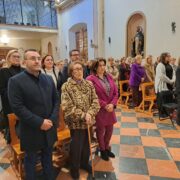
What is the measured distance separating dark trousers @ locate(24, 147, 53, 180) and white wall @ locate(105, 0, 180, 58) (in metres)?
4.98

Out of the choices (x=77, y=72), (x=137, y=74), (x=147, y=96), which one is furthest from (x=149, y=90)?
(x=77, y=72)

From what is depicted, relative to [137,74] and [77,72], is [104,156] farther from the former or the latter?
[137,74]

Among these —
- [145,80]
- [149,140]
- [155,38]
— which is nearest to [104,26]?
[155,38]

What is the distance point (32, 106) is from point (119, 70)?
4246 mm

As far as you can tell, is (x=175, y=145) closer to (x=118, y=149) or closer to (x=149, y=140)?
(x=149, y=140)

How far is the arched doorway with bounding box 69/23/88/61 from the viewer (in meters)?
10.2

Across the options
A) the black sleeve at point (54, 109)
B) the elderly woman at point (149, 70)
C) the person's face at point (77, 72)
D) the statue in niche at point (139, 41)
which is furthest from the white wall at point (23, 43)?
the black sleeve at point (54, 109)

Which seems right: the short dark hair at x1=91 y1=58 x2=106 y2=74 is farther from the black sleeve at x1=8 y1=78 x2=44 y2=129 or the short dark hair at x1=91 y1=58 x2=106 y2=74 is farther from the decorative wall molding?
the decorative wall molding

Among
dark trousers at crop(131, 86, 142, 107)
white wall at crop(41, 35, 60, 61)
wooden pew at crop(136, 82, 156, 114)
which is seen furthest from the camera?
white wall at crop(41, 35, 60, 61)

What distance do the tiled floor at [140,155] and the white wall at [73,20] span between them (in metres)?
6.08

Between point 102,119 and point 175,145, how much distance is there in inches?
51.9

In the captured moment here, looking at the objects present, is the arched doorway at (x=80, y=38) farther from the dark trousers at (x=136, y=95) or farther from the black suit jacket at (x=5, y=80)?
the black suit jacket at (x=5, y=80)

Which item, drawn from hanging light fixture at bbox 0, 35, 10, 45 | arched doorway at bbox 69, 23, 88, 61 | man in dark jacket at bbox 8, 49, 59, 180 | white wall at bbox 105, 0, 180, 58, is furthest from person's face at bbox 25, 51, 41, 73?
hanging light fixture at bbox 0, 35, 10, 45

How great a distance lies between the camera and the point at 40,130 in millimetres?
1830
